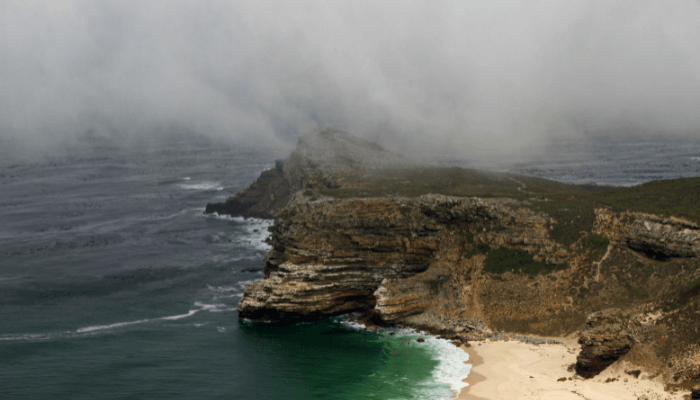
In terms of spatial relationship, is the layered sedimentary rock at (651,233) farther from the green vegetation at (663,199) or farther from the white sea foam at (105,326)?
the white sea foam at (105,326)

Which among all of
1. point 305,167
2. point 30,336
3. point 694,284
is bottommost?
point 30,336

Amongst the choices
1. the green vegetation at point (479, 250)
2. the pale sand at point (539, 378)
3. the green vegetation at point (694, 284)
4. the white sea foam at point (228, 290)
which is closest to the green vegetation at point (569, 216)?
the green vegetation at point (479, 250)

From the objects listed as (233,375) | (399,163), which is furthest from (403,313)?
(399,163)

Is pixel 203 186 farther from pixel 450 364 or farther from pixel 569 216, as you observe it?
pixel 450 364

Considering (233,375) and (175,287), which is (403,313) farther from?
(175,287)

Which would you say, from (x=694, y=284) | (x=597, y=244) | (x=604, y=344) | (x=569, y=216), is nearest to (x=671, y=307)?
(x=694, y=284)
